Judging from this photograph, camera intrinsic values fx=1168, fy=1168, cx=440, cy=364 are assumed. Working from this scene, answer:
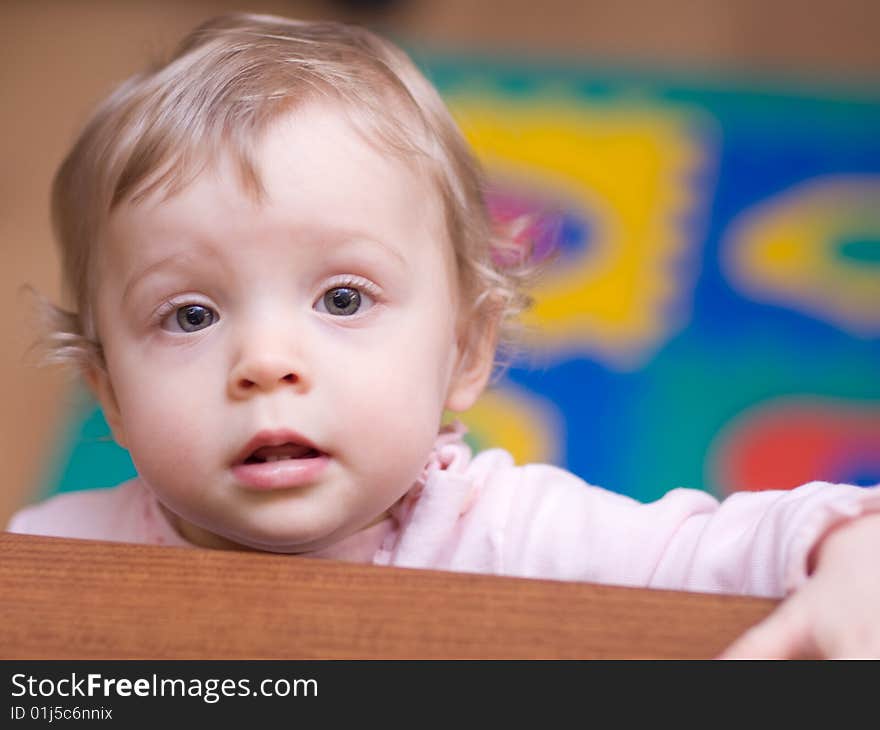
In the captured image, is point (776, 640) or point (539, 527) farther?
point (539, 527)

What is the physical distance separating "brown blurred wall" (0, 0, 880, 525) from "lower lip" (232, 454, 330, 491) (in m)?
1.30

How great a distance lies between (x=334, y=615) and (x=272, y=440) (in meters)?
0.15

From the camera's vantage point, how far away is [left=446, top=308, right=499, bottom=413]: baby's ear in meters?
0.85

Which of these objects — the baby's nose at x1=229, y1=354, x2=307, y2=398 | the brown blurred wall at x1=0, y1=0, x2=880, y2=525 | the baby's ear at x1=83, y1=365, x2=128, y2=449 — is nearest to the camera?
the baby's nose at x1=229, y1=354, x2=307, y2=398

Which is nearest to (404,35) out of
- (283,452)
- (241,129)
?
(241,129)

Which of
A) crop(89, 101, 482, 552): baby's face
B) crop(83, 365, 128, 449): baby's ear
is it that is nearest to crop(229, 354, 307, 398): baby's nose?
crop(89, 101, 482, 552): baby's face

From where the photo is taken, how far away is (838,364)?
5.35 feet

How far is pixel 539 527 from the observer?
0.81 metres

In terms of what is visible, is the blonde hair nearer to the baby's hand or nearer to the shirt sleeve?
the shirt sleeve

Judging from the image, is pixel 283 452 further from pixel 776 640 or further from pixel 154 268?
pixel 776 640

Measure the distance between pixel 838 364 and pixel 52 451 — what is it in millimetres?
1116
